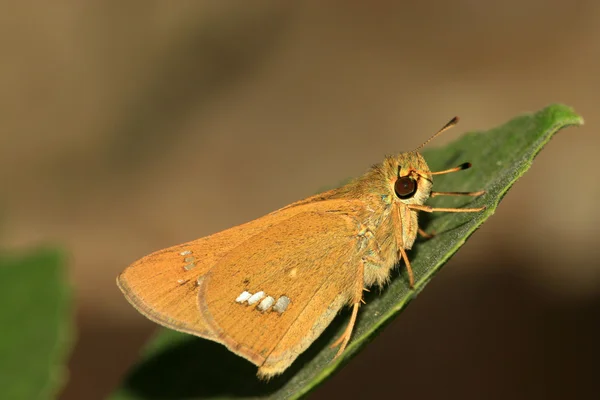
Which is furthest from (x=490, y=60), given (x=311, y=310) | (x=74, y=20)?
(x=311, y=310)

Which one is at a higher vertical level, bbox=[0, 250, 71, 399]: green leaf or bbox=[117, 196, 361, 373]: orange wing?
bbox=[0, 250, 71, 399]: green leaf

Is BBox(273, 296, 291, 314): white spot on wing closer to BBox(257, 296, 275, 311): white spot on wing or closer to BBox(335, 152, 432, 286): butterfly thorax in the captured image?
BBox(257, 296, 275, 311): white spot on wing

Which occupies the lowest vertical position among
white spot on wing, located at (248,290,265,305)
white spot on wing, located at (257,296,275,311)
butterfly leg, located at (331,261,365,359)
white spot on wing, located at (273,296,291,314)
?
butterfly leg, located at (331,261,365,359)

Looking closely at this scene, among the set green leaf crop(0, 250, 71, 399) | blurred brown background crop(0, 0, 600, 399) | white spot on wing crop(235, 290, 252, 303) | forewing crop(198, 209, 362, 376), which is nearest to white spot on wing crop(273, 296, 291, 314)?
forewing crop(198, 209, 362, 376)

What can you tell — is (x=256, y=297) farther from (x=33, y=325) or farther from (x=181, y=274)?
(x=33, y=325)

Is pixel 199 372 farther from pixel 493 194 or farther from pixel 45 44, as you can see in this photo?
pixel 45 44

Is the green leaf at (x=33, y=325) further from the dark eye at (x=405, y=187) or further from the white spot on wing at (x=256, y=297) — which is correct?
the dark eye at (x=405, y=187)

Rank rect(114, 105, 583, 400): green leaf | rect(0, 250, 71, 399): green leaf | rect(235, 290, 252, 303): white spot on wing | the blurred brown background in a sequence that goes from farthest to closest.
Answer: the blurred brown background
rect(235, 290, 252, 303): white spot on wing
rect(114, 105, 583, 400): green leaf
rect(0, 250, 71, 399): green leaf

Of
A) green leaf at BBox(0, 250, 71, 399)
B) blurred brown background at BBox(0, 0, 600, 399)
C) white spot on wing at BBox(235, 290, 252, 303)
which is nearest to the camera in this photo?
green leaf at BBox(0, 250, 71, 399)

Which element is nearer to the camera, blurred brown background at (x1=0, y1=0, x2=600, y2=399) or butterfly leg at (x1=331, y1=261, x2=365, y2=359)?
butterfly leg at (x1=331, y1=261, x2=365, y2=359)
